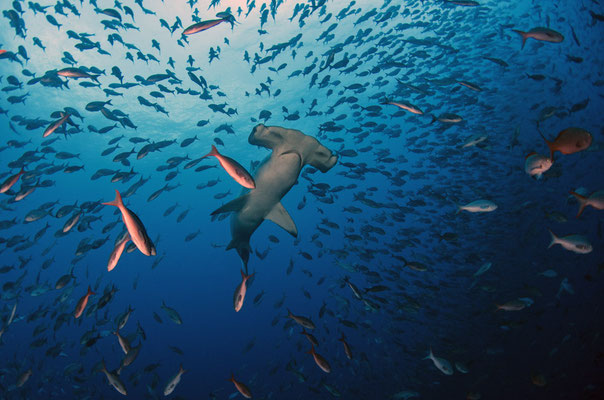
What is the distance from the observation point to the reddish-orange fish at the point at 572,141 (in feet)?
9.86

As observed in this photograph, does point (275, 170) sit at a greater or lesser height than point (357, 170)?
greater

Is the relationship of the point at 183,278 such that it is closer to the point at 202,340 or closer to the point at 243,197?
the point at 202,340

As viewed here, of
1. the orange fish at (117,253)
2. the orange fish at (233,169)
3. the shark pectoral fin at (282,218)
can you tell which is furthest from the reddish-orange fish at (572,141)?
the orange fish at (117,253)

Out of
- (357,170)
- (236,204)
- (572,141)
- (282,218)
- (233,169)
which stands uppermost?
(233,169)

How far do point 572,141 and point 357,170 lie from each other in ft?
21.4

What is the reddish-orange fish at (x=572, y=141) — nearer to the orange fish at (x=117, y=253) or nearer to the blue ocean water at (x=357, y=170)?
the blue ocean water at (x=357, y=170)

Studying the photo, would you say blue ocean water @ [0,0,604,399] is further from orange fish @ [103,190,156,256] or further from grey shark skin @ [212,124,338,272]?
orange fish @ [103,190,156,256]

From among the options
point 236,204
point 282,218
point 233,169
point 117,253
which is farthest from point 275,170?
point 117,253

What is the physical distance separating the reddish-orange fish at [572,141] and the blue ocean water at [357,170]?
0.06ft

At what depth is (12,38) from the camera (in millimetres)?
15922

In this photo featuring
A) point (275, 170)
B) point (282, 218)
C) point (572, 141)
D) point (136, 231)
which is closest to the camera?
point (136, 231)

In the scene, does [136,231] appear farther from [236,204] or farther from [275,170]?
[236,204]

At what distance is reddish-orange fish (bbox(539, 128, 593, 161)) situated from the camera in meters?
3.01

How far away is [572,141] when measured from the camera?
3045 millimetres
